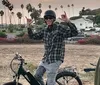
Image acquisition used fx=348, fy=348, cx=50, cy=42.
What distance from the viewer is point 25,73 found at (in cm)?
539

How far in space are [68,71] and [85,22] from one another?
122 m

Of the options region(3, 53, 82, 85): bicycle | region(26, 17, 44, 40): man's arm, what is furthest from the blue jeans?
region(26, 17, 44, 40): man's arm

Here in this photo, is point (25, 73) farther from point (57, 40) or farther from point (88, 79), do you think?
point (88, 79)

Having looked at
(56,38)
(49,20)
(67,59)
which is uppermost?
(49,20)

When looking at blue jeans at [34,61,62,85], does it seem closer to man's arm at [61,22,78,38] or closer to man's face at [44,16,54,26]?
man's arm at [61,22,78,38]

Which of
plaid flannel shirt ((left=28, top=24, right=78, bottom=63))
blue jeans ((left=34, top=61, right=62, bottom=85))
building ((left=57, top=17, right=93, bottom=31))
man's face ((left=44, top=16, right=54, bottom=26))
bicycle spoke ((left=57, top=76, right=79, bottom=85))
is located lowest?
bicycle spoke ((left=57, top=76, right=79, bottom=85))

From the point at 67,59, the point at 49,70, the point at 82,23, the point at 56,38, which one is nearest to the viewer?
the point at 56,38

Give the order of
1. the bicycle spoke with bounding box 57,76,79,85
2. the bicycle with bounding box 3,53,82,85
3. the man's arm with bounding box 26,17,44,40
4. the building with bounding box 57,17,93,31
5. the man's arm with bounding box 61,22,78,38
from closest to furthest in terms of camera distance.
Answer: the man's arm with bounding box 61,22,78,38 → the man's arm with bounding box 26,17,44,40 → the bicycle with bounding box 3,53,82,85 → the bicycle spoke with bounding box 57,76,79,85 → the building with bounding box 57,17,93,31

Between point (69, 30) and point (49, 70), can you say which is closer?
point (69, 30)

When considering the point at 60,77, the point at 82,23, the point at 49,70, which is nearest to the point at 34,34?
the point at 49,70

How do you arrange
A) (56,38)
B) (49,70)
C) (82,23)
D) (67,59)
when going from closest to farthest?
(56,38)
(49,70)
(67,59)
(82,23)

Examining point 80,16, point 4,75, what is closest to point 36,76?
point 4,75

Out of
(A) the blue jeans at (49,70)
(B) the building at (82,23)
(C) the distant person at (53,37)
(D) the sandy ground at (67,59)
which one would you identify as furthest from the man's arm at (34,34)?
(B) the building at (82,23)

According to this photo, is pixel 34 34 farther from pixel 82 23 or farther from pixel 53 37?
pixel 82 23
